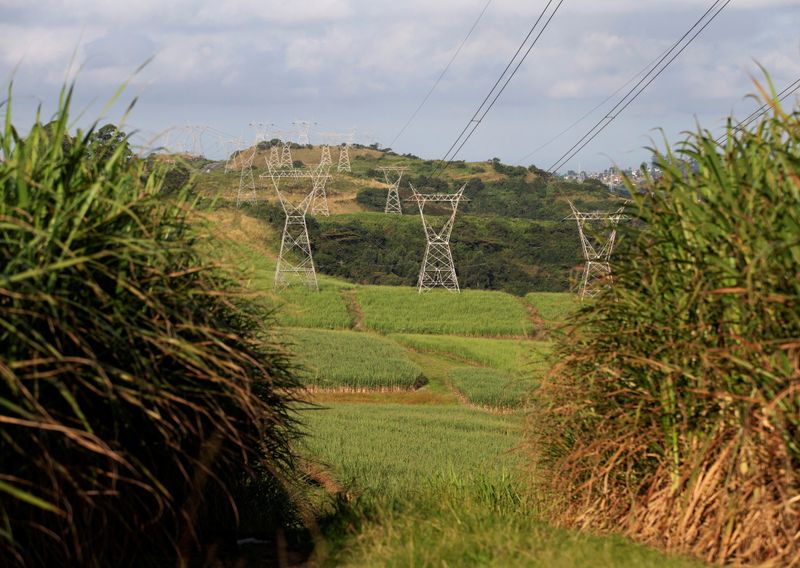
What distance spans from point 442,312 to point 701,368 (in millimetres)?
54982

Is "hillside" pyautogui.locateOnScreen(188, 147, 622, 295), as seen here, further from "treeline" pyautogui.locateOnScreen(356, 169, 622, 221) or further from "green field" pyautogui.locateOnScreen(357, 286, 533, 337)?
"green field" pyautogui.locateOnScreen(357, 286, 533, 337)

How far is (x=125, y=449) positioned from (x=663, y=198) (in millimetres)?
3937

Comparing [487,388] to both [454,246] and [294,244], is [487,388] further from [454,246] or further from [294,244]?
[454,246]

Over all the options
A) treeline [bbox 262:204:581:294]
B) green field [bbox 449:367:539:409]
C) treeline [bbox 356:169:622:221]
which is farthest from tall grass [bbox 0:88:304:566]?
treeline [bbox 356:169:622:221]

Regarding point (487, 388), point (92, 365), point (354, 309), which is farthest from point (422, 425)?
point (354, 309)

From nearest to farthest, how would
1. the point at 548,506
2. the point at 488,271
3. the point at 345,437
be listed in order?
the point at 548,506 < the point at 345,437 < the point at 488,271

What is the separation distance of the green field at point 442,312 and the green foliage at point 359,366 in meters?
13.4

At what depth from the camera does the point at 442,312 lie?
2392 inches

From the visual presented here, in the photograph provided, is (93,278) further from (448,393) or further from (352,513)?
(448,393)

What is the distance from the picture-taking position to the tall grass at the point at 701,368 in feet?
17.3

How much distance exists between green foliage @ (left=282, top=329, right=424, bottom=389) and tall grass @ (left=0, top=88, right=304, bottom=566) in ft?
83.0

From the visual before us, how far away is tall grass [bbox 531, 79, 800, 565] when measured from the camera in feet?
A: 17.3

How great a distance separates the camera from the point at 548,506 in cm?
736

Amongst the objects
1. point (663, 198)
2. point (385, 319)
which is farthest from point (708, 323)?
point (385, 319)
